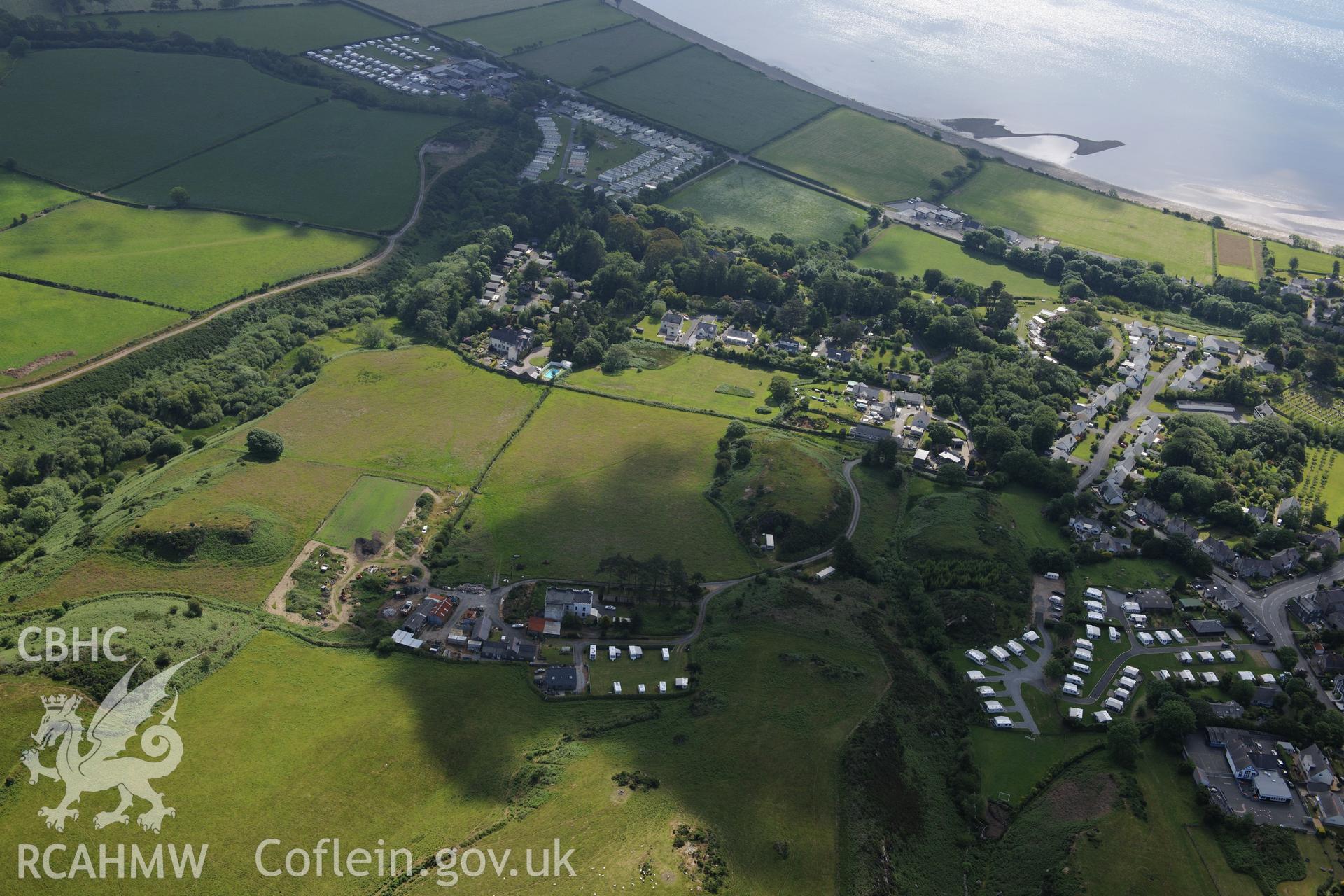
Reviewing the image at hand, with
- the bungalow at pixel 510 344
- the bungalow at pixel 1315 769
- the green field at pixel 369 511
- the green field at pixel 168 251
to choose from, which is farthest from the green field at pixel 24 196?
the bungalow at pixel 1315 769

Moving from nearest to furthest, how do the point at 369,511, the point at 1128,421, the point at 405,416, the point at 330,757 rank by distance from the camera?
the point at 330,757, the point at 369,511, the point at 405,416, the point at 1128,421

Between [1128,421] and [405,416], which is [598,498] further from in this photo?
[1128,421]

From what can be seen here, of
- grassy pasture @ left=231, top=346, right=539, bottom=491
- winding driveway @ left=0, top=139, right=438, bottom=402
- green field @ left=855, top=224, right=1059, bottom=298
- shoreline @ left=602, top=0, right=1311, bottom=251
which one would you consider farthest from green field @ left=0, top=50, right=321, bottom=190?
green field @ left=855, top=224, right=1059, bottom=298

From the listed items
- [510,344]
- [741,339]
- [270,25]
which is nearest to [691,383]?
[741,339]

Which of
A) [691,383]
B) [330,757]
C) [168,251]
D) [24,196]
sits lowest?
A: [330,757]

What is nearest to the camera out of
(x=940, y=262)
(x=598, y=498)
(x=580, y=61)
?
(x=598, y=498)
